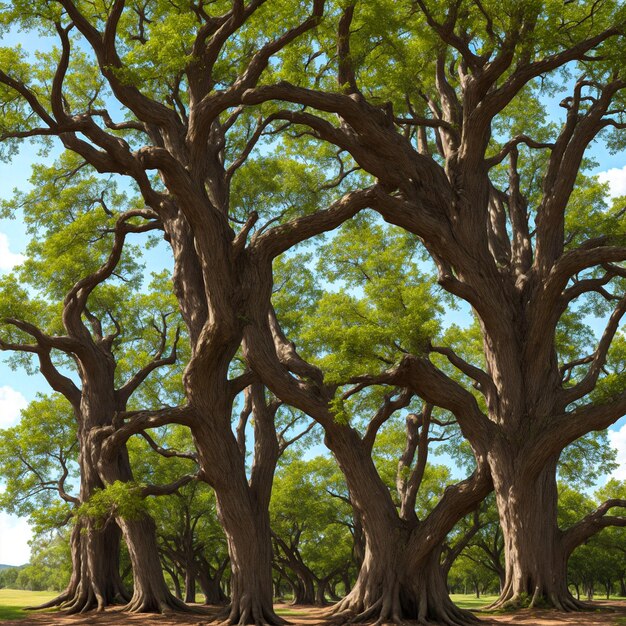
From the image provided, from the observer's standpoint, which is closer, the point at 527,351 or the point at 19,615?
the point at 527,351

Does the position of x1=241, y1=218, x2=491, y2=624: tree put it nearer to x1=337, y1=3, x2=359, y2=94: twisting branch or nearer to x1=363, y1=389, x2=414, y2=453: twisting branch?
x1=363, y1=389, x2=414, y2=453: twisting branch

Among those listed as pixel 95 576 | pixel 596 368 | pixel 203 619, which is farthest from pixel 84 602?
pixel 596 368

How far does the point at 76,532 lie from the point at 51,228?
10129mm

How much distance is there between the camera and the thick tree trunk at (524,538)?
558 inches

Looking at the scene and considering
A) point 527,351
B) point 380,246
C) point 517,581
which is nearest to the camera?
point 517,581

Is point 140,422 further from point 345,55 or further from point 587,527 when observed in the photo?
point 587,527

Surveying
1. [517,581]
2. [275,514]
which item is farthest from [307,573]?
[517,581]

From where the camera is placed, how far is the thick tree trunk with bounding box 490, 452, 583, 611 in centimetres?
1417

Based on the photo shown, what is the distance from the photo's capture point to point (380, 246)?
2391 cm

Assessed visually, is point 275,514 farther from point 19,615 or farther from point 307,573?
point 19,615

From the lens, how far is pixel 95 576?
19500 millimetres

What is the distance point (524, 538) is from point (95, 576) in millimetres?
12413

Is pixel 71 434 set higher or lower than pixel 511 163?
lower

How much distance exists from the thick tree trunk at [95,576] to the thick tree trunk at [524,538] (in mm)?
11444
